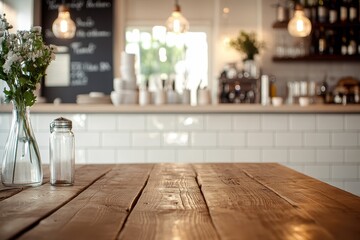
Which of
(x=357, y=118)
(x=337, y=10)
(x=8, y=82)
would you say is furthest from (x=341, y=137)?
(x=337, y=10)

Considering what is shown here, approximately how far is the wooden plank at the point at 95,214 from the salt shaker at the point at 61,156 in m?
0.08

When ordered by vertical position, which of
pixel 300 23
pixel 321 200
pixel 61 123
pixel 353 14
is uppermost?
pixel 353 14

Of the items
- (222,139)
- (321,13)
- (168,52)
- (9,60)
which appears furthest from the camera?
(168,52)

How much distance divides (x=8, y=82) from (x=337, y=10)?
5.15m

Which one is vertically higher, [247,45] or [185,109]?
[247,45]

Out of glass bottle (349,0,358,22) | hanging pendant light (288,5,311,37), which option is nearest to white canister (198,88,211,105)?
hanging pendant light (288,5,311,37)

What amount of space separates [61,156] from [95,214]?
46 cm

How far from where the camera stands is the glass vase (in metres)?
1.27

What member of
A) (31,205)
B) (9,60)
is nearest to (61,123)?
(9,60)

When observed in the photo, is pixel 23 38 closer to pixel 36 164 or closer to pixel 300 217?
pixel 36 164

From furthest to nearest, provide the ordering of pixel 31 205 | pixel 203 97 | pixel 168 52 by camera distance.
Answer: pixel 168 52 → pixel 203 97 → pixel 31 205

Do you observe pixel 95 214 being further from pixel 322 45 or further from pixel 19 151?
pixel 322 45

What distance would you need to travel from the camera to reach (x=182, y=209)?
0.97 metres

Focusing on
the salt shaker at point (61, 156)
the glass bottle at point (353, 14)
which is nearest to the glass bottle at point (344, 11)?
the glass bottle at point (353, 14)
